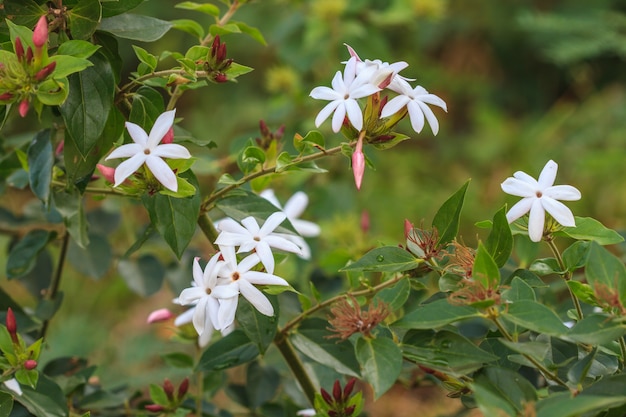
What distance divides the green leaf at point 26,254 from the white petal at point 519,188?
0.53 metres

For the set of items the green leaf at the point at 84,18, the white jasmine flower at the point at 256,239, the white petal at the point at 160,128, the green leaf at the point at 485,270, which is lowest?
the white jasmine flower at the point at 256,239

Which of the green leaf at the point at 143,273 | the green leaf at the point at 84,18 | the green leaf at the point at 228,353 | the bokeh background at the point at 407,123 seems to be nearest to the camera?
the green leaf at the point at 84,18

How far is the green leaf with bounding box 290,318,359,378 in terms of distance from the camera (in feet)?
2.19

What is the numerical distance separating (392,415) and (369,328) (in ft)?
4.37

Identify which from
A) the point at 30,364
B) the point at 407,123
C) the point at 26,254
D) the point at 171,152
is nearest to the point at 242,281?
the point at 171,152

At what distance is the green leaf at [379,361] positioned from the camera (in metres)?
0.54

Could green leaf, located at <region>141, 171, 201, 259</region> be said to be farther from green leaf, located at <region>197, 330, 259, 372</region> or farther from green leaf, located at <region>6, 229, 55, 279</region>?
green leaf, located at <region>6, 229, 55, 279</region>

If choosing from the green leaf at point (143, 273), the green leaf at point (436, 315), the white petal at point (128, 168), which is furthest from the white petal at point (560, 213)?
the green leaf at point (143, 273)

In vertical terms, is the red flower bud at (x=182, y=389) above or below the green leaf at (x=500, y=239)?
below

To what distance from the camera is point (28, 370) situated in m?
0.65

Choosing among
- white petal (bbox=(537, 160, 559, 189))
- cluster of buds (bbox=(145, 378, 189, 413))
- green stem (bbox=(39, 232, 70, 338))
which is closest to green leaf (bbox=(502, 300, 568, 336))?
white petal (bbox=(537, 160, 559, 189))

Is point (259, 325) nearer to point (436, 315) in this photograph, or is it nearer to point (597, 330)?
point (436, 315)

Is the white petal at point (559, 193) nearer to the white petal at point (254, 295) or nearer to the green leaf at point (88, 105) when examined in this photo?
the white petal at point (254, 295)

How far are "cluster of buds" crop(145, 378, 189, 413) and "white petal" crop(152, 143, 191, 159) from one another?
271 mm
